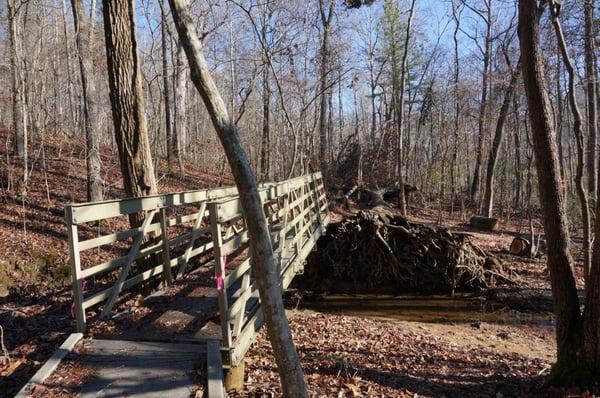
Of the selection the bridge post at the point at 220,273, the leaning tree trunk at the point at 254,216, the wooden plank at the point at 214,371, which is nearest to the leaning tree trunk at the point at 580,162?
the leaning tree trunk at the point at 254,216

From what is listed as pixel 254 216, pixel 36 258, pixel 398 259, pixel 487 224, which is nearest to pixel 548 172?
pixel 254 216

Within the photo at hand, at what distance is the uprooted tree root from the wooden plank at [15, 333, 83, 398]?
26.6 feet

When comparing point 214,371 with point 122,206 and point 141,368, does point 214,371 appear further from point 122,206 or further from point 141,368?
point 122,206

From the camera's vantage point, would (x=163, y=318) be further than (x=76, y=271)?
Yes

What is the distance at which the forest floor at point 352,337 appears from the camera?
16.3 feet

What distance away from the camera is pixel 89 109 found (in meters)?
11.9

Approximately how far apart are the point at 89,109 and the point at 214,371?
404 inches

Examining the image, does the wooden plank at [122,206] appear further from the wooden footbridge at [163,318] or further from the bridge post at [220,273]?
the bridge post at [220,273]

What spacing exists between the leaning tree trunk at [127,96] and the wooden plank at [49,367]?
2.77 meters

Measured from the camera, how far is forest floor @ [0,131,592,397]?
4957 mm

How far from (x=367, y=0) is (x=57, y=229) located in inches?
471

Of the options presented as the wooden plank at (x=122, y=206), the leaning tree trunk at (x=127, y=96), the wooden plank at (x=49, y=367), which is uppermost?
the leaning tree trunk at (x=127, y=96)

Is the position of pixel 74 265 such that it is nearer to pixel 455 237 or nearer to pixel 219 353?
pixel 219 353

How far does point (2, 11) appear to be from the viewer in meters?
20.4
